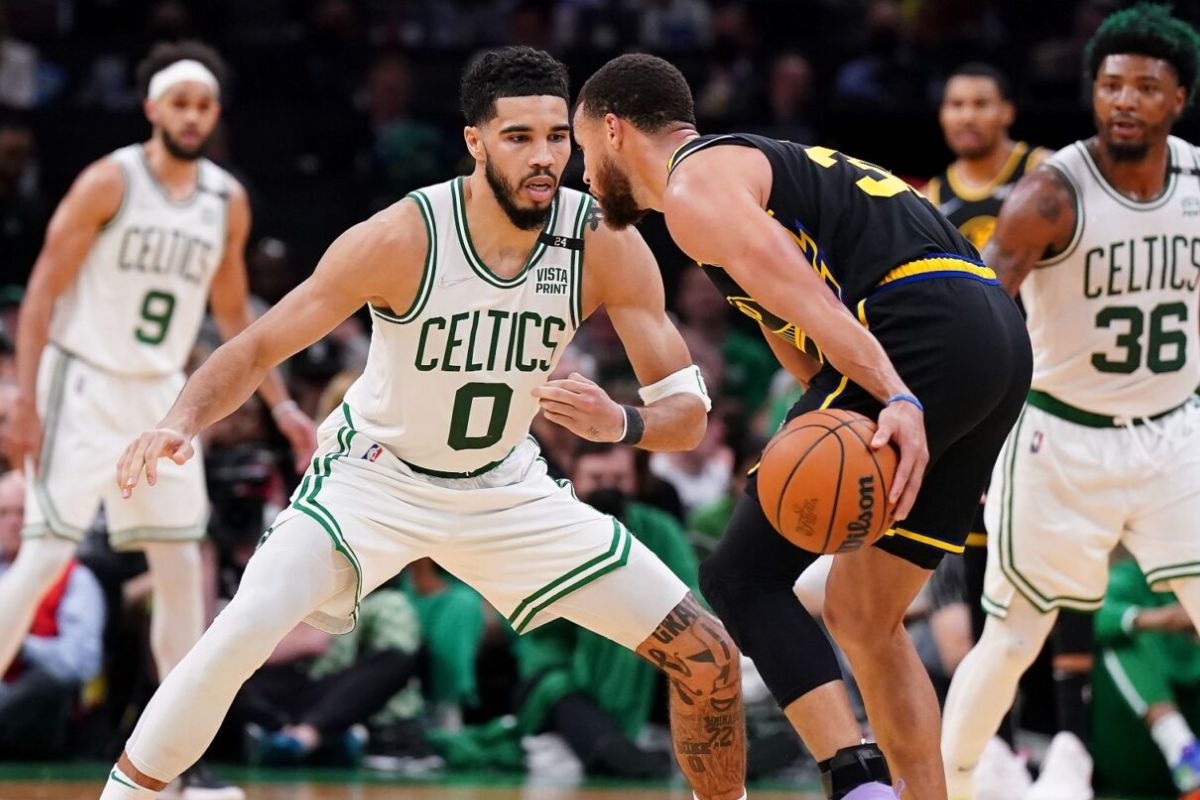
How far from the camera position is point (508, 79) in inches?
201

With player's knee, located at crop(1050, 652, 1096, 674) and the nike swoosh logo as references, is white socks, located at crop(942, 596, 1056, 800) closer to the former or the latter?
player's knee, located at crop(1050, 652, 1096, 674)

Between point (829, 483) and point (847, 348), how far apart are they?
12.8 inches

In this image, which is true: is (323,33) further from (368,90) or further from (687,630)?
(687,630)

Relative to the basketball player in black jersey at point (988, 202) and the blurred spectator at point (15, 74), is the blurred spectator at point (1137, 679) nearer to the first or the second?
the basketball player in black jersey at point (988, 202)

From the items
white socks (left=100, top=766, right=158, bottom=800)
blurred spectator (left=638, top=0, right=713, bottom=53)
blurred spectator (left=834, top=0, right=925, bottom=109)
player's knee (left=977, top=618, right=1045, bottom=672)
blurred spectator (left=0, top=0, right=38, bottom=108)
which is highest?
blurred spectator (left=638, top=0, right=713, bottom=53)

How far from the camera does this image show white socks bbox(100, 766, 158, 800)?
469cm

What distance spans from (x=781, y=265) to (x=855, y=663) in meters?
1.20

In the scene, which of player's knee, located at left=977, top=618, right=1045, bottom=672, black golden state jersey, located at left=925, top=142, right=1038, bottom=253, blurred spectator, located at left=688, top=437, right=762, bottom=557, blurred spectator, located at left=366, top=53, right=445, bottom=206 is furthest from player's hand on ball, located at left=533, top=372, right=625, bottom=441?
blurred spectator, located at left=366, top=53, right=445, bottom=206

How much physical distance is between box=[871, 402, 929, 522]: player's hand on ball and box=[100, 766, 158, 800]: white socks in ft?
6.75

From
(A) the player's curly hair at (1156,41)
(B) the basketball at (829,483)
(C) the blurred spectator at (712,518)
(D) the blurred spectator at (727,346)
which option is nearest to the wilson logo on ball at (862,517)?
(B) the basketball at (829,483)

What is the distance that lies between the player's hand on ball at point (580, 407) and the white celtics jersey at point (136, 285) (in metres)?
3.11

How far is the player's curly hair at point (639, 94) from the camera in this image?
478 cm

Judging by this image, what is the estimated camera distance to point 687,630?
496cm

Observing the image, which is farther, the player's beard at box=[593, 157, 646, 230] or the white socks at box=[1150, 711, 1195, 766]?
the white socks at box=[1150, 711, 1195, 766]
